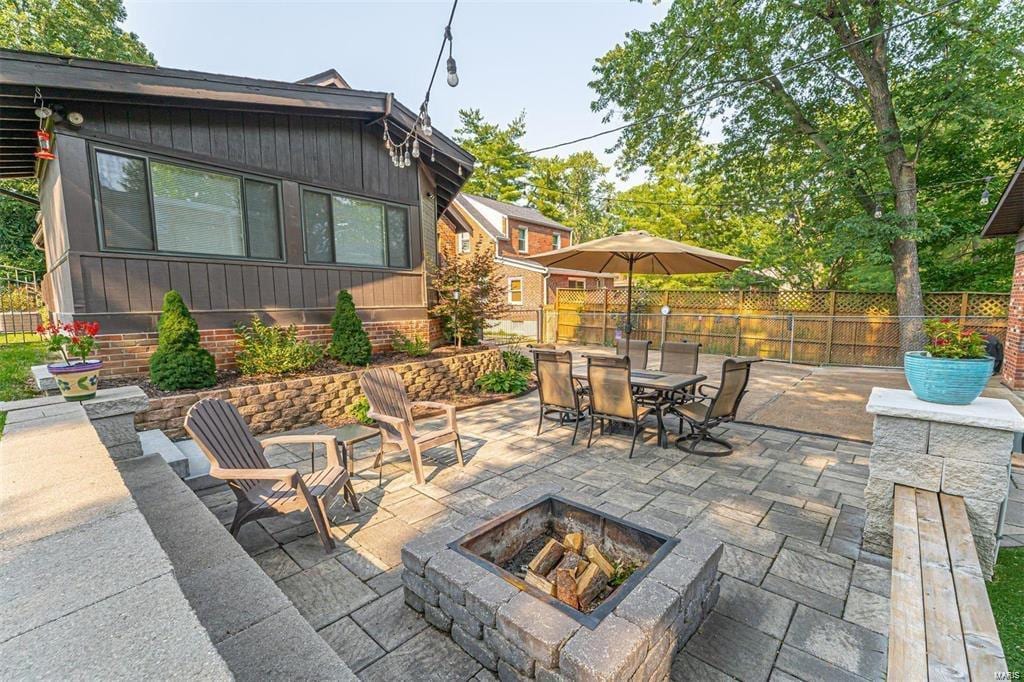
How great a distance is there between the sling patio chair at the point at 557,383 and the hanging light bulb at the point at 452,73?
2.81 meters

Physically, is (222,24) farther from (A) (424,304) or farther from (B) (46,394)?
(B) (46,394)

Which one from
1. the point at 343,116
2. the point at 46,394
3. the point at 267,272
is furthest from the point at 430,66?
the point at 46,394

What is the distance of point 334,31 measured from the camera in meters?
6.30

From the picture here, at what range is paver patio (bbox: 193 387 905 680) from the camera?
1953mm

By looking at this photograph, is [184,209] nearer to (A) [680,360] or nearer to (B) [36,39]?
(A) [680,360]

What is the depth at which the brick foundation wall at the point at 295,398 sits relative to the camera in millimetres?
4504

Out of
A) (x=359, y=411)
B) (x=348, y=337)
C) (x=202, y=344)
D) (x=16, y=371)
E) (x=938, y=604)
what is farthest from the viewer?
(x=348, y=337)

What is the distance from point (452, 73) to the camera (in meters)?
4.05

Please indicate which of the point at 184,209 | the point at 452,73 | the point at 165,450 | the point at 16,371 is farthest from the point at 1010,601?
the point at 16,371

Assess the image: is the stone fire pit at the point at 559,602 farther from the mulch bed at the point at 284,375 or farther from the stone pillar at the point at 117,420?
the mulch bed at the point at 284,375

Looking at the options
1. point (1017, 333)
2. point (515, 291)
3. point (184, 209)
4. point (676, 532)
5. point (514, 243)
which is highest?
point (514, 243)

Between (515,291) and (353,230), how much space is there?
1342 cm

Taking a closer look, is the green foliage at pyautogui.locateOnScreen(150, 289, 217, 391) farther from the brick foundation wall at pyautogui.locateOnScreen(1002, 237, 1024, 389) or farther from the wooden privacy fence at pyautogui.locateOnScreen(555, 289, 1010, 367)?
the brick foundation wall at pyautogui.locateOnScreen(1002, 237, 1024, 389)

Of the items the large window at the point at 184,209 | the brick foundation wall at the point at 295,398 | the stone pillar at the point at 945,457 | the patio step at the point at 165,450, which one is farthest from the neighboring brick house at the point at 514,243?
the stone pillar at the point at 945,457
